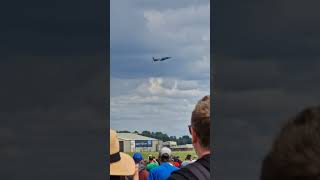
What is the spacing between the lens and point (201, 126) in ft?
9.67

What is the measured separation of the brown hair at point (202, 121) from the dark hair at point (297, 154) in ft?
7.12

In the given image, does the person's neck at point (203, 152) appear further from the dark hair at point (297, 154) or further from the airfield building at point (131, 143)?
the dark hair at point (297, 154)

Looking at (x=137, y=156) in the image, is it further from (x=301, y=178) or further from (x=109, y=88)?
(x=301, y=178)

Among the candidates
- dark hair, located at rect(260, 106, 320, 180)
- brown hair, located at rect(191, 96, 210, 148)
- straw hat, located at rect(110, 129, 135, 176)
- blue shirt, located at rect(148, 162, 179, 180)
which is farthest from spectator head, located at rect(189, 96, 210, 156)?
blue shirt, located at rect(148, 162, 179, 180)

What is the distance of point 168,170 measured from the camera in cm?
554

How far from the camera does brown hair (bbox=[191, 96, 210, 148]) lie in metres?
2.94

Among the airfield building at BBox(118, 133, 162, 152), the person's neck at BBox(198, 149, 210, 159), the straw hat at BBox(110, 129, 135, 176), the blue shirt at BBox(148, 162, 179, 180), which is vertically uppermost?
Answer: the person's neck at BBox(198, 149, 210, 159)

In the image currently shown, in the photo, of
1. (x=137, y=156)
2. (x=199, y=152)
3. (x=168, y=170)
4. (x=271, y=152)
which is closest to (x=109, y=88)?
(x=168, y=170)

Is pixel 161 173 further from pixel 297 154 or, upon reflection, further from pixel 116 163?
pixel 297 154

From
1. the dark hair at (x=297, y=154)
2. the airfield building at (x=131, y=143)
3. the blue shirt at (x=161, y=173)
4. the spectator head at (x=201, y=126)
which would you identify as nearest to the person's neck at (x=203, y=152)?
the spectator head at (x=201, y=126)

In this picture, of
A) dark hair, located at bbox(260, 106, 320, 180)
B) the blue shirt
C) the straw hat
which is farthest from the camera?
the blue shirt

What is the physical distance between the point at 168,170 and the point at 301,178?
486 cm

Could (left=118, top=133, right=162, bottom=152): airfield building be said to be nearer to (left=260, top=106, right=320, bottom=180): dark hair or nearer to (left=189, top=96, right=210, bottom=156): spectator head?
(left=189, top=96, right=210, bottom=156): spectator head

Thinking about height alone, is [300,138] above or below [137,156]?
above
